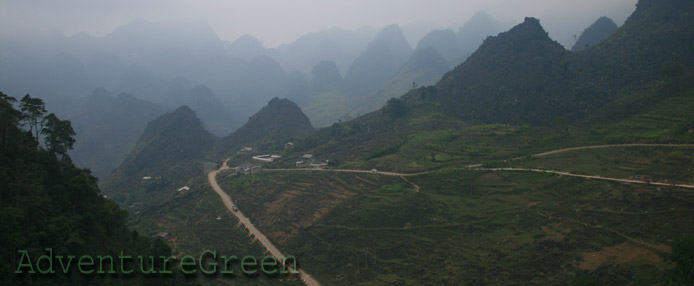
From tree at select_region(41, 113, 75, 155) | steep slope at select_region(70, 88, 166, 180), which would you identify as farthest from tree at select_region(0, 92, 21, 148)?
steep slope at select_region(70, 88, 166, 180)

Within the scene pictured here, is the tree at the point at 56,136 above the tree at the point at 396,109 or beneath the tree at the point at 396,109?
beneath

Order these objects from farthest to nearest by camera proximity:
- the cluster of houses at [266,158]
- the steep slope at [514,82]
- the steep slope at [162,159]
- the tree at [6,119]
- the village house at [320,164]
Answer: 1. the cluster of houses at [266,158]
2. the steep slope at [162,159]
3. the steep slope at [514,82]
4. the village house at [320,164]
5. the tree at [6,119]

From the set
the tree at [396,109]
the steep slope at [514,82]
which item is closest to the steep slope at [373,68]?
the steep slope at [514,82]

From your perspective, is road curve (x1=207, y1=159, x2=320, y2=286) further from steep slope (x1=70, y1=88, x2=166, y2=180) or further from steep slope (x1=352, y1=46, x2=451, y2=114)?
steep slope (x1=352, y1=46, x2=451, y2=114)

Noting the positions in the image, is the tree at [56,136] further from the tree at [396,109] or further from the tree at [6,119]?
the tree at [396,109]

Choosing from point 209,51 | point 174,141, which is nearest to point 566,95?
point 174,141

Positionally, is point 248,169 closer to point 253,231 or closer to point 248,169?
point 248,169
